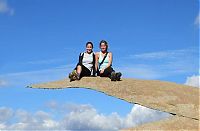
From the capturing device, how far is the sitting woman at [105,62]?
Result: 56.1ft

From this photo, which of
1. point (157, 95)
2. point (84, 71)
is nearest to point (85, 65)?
point (84, 71)

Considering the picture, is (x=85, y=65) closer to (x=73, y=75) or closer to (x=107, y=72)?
(x=73, y=75)

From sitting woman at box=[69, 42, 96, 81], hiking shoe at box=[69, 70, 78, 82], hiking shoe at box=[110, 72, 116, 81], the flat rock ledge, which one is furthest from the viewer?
hiking shoe at box=[69, 70, 78, 82]

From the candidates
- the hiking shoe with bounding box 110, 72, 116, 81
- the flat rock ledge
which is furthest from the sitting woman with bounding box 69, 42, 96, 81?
the hiking shoe with bounding box 110, 72, 116, 81

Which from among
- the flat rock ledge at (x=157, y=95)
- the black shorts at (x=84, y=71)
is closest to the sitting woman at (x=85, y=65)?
the black shorts at (x=84, y=71)

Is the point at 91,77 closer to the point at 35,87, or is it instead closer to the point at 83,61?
the point at 83,61

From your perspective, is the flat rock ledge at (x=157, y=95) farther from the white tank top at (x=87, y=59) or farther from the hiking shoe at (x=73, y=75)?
the white tank top at (x=87, y=59)

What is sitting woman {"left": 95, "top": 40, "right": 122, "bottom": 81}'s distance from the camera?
56.1 ft

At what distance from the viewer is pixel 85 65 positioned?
57.6ft

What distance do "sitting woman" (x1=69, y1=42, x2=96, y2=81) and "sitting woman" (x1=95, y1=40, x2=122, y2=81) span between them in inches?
8.3

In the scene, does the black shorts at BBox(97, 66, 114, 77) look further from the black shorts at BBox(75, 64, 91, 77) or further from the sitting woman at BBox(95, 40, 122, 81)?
the black shorts at BBox(75, 64, 91, 77)

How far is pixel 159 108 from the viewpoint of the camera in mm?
14766

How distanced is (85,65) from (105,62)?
79 cm

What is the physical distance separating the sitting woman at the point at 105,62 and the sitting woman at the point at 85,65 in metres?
0.21
